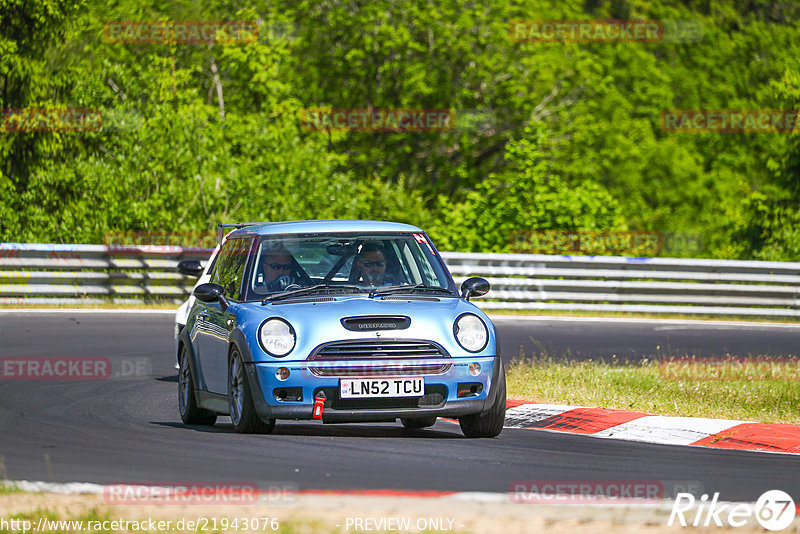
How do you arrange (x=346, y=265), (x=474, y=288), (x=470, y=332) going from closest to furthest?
1. (x=470, y=332)
2. (x=474, y=288)
3. (x=346, y=265)

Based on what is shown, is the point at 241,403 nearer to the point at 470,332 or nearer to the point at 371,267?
the point at 371,267

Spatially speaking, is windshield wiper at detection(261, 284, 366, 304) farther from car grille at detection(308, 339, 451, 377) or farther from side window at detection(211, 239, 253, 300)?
car grille at detection(308, 339, 451, 377)

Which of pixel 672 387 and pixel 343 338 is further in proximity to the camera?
pixel 672 387

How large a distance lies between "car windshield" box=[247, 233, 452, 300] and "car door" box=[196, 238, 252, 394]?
0.67ft

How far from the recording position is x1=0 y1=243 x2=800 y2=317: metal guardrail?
22.8 m

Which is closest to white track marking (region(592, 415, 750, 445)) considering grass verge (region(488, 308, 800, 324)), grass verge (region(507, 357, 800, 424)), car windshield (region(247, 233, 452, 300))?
grass verge (region(507, 357, 800, 424))

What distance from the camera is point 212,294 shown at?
10102 millimetres

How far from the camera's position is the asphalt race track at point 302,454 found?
25.1 feet

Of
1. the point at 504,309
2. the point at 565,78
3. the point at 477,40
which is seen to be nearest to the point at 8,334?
the point at 504,309

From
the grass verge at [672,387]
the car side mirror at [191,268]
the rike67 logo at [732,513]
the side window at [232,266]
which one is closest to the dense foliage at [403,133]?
the grass verge at [672,387]

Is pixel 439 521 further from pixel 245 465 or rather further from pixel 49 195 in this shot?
pixel 49 195

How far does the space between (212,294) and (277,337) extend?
3.79ft

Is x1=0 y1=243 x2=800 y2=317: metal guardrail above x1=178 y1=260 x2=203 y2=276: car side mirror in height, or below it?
below

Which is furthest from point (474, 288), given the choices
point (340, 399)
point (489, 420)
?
point (340, 399)
